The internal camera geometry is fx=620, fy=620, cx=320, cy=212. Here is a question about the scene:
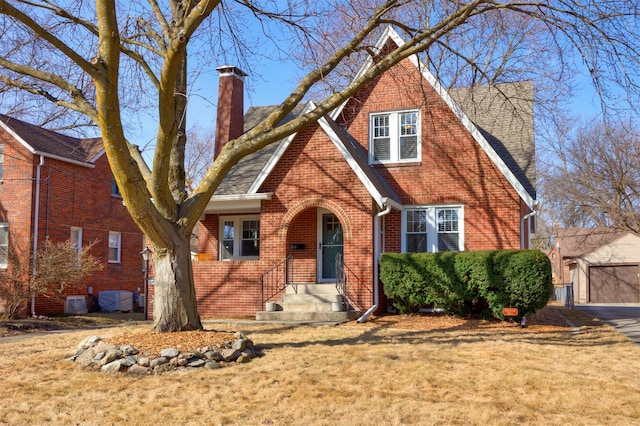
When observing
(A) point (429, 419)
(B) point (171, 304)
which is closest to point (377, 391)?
(A) point (429, 419)

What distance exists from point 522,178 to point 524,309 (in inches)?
196

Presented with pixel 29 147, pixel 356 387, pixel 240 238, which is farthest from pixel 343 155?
pixel 29 147

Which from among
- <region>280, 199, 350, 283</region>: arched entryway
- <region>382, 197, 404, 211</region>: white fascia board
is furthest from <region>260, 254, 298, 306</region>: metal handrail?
<region>382, 197, 404, 211</region>: white fascia board

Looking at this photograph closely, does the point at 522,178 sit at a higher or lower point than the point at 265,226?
higher

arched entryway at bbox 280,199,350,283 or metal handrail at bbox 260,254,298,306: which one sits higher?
arched entryway at bbox 280,199,350,283

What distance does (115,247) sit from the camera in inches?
1011

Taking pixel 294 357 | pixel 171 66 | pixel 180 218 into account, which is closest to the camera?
pixel 171 66

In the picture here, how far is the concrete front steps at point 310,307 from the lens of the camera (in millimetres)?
14305

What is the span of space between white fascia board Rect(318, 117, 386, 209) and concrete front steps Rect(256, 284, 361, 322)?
2507mm

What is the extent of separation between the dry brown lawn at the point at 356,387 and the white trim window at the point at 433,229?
19.5 ft

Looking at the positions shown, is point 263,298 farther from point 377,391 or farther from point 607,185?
point 607,185

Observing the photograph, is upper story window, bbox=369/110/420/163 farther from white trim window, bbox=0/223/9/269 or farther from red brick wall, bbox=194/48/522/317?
white trim window, bbox=0/223/9/269

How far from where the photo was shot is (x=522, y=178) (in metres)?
17.1

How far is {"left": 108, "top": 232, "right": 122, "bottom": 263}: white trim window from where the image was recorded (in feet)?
83.4
